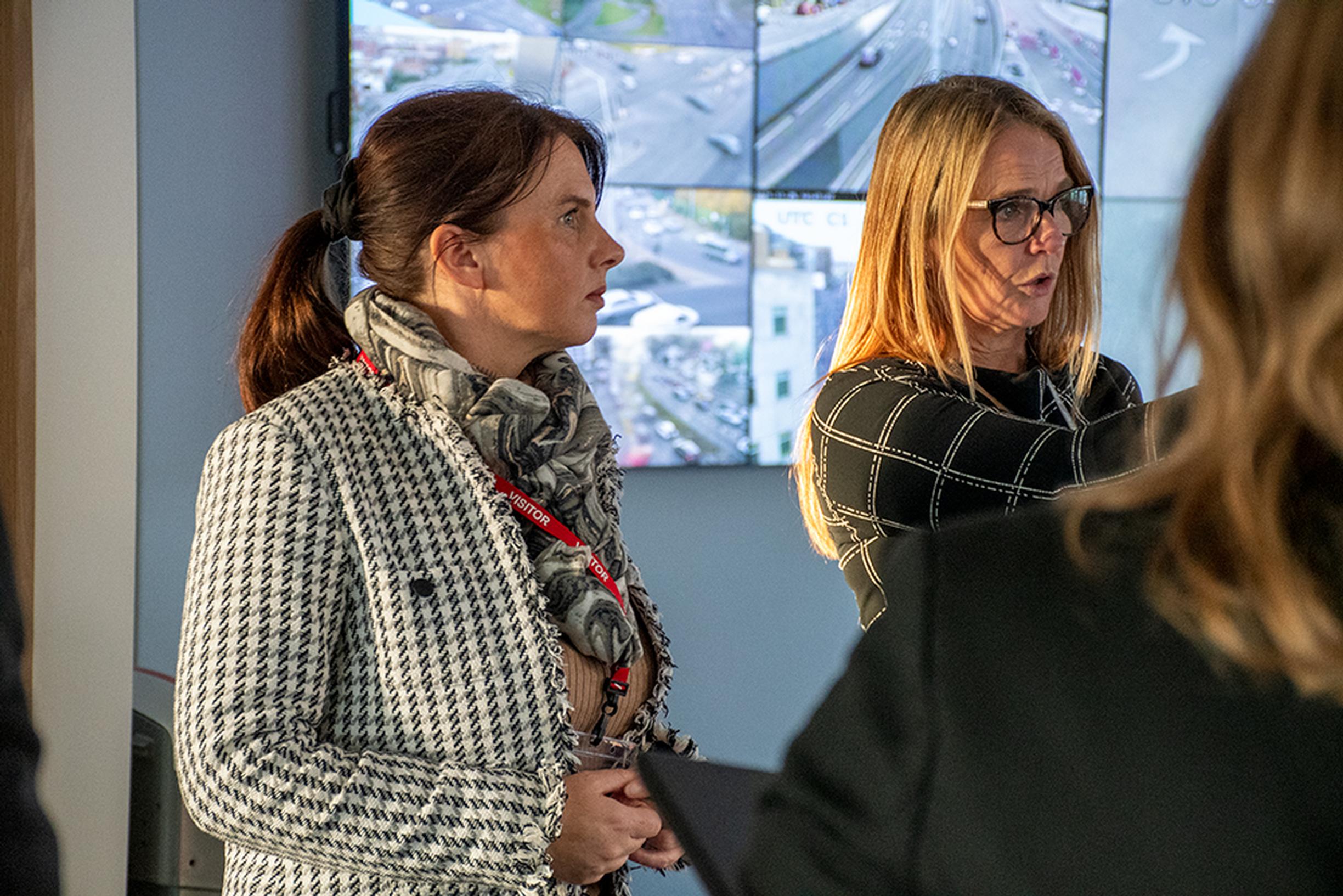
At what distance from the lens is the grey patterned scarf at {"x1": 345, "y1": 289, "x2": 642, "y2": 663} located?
1554 mm

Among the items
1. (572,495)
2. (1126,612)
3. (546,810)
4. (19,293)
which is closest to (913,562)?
(1126,612)

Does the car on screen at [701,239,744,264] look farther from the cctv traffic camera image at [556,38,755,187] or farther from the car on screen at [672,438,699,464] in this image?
the car on screen at [672,438,699,464]

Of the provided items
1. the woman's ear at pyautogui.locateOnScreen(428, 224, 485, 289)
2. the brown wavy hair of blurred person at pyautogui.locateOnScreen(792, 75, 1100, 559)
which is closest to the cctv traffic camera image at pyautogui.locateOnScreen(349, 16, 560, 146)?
the woman's ear at pyautogui.locateOnScreen(428, 224, 485, 289)

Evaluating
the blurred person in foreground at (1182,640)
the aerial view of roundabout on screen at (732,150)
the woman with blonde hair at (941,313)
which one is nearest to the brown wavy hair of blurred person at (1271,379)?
the blurred person in foreground at (1182,640)

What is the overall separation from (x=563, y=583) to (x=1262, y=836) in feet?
3.70

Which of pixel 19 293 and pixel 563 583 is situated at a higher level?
pixel 19 293

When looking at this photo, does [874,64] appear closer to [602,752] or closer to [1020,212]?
[1020,212]

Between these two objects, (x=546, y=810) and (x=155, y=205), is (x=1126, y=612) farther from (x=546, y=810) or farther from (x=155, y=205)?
(x=155, y=205)

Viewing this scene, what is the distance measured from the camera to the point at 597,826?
1421 millimetres

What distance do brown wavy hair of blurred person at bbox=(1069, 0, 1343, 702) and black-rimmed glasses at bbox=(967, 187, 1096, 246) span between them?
1.13 meters

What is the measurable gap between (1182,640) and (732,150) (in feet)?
8.67

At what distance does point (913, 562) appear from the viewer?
0.55 m

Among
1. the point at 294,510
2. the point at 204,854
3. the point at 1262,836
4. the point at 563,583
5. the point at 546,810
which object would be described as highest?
the point at 1262,836

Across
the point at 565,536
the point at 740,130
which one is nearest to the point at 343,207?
the point at 565,536
